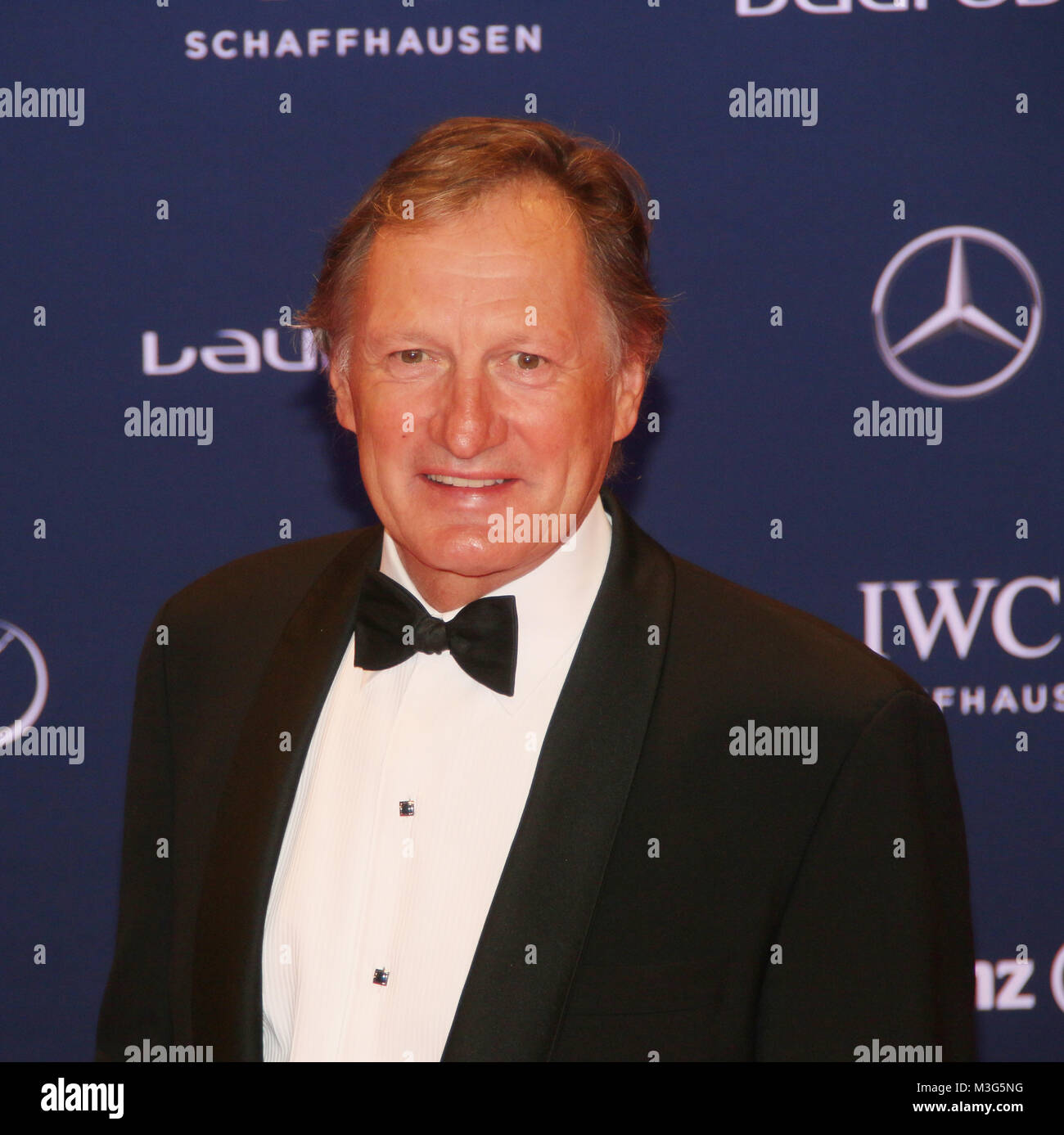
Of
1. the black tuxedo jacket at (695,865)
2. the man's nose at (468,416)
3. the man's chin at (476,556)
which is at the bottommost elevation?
the black tuxedo jacket at (695,865)

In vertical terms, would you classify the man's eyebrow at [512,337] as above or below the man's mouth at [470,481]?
above

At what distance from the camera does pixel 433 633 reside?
173 centimetres

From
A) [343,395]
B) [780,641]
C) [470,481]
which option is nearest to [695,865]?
[780,641]

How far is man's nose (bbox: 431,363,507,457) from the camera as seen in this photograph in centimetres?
160

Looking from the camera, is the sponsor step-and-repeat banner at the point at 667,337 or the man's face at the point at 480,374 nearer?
the man's face at the point at 480,374

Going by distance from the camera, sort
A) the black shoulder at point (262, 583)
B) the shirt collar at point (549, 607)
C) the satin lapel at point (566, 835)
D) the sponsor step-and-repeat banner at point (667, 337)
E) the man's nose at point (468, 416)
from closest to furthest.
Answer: the satin lapel at point (566, 835), the man's nose at point (468, 416), the shirt collar at point (549, 607), the black shoulder at point (262, 583), the sponsor step-and-repeat banner at point (667, 337)

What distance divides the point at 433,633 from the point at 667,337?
1453 millimetres

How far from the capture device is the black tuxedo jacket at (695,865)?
1.54m

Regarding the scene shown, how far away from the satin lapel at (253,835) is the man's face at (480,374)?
23 centimetres

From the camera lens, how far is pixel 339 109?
2.88 metres

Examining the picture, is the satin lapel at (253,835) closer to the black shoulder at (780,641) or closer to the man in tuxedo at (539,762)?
the man in tuxedo at (539,762)

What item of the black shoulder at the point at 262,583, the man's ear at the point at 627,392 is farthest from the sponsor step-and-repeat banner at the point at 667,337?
the man's ear at the point at 627,392
